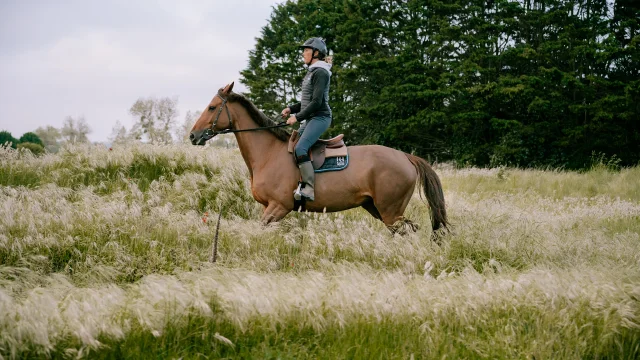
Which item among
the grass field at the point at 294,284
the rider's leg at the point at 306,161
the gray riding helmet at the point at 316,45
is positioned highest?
the gray riding helmet at the point at 316,45

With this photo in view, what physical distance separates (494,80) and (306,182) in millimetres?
18517

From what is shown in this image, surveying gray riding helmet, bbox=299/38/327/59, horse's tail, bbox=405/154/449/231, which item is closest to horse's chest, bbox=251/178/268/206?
gray riding helmet, bbox=299/38/327/59

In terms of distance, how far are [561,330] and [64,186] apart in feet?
30.1

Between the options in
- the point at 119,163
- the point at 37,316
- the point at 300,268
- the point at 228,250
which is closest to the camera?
the point at 37,316

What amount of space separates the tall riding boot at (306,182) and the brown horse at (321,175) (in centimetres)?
15

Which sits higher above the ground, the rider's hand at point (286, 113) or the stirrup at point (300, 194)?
the rider's hand at point (286, 113)

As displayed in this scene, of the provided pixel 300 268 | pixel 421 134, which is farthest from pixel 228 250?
pixel 421 134

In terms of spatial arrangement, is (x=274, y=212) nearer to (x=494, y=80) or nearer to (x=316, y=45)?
(x=316, y=45)

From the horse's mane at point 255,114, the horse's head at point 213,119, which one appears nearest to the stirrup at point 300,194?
the horse's mane at point 255,114

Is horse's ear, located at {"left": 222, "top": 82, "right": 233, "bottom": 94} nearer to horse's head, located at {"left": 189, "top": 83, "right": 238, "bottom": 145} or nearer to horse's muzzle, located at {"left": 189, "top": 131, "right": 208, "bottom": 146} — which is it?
horse's head, located at {"left": 189, "top": 83, "right": 238, "bottom": 145}

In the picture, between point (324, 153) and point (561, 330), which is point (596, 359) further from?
point (324, 153)

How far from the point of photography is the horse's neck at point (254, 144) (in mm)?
6094

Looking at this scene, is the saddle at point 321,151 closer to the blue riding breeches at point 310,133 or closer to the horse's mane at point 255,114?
the blue riding breeches at point 310,133

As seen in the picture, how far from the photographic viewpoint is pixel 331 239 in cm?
542
